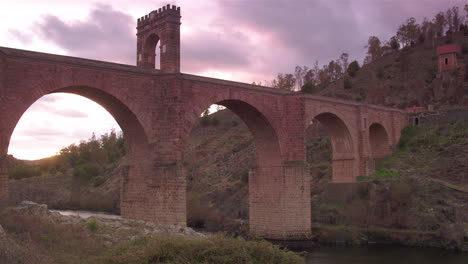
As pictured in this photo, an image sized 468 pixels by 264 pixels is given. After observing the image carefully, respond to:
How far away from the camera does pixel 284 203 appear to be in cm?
2039

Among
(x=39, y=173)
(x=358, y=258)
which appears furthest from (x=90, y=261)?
(x=39, y=173)

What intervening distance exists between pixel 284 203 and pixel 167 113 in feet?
24.1

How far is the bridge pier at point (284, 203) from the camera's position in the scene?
66.9ft

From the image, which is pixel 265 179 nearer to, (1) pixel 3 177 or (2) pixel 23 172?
(1) pixel 3 177

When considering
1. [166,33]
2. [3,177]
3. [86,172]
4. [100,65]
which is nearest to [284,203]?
[166,33]

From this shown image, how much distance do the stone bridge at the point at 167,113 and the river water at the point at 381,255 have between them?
189cm

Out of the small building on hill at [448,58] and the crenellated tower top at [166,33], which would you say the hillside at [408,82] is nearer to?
the small building on hill at [448,58]

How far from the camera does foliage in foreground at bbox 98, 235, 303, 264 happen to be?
7.43 meters

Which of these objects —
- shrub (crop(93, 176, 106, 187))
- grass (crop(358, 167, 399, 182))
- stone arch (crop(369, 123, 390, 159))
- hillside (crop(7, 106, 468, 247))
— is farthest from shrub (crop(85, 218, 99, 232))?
shrub (crop(93, 176, 106, 187))

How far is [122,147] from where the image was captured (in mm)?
58750

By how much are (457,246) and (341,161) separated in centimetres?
903

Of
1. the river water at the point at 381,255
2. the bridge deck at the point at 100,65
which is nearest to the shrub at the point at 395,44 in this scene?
the river water at the point at 381,255

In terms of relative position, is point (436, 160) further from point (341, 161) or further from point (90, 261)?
point (90, 261)

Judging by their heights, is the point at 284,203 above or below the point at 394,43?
below
